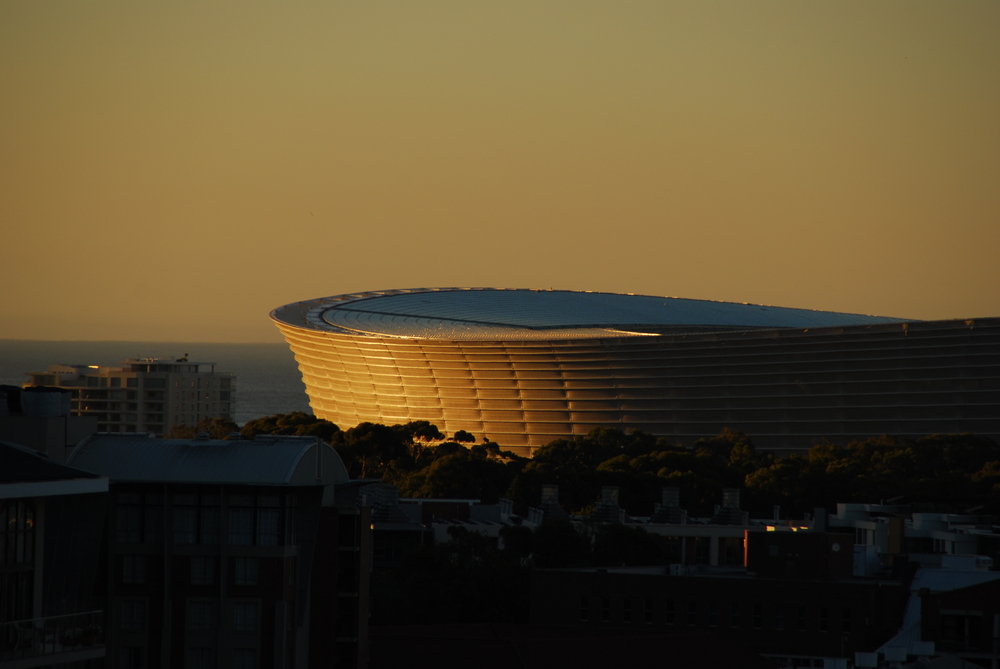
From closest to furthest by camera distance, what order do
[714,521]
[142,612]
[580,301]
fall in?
1. [142,612]
2. [714,521]
3. [580,301]

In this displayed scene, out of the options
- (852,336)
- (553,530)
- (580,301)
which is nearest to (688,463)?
(852,336)

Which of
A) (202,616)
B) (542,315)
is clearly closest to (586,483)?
(202,616)

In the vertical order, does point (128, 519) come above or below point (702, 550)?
above

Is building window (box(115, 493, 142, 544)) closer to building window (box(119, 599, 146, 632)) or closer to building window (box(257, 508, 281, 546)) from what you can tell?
building window (box(119, 599, 146, 632))

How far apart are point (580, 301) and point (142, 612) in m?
129

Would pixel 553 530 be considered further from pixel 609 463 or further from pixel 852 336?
pixel 852 336

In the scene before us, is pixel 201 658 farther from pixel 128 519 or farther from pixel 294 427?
pixel 294 427

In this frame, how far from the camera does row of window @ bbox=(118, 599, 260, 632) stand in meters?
28.9

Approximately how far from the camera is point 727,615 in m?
42.7

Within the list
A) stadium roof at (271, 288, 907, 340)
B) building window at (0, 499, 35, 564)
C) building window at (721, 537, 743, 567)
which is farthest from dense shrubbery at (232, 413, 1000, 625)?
building window at (0, 499, 35, 564)

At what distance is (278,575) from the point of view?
2897 cm

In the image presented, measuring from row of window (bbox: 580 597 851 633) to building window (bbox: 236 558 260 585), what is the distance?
1620 cm

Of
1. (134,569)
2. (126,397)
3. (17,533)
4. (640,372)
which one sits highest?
(640,372)

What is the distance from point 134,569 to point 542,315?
118m
